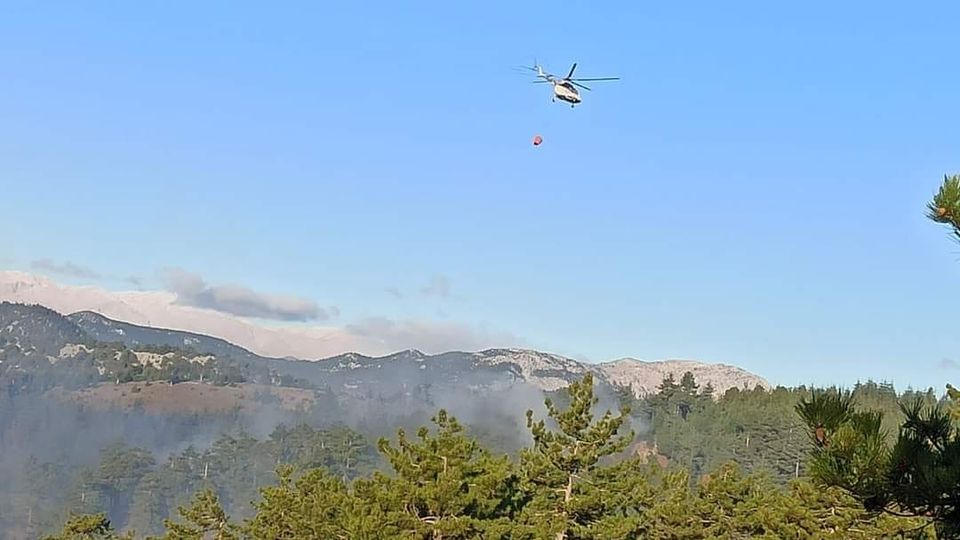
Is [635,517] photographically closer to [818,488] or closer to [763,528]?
[763,528]

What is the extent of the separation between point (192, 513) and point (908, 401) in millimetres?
42606

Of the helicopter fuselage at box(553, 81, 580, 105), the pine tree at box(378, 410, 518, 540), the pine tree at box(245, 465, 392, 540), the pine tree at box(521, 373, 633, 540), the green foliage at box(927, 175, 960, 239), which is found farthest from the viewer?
the pine tree at box(521, 373, 633, 540)

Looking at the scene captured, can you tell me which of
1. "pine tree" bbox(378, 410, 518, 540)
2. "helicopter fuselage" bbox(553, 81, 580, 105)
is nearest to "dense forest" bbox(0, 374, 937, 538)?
"pine tree" bbox(378, 410, 518, 540)

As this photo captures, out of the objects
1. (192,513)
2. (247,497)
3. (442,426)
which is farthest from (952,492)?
(247,497)

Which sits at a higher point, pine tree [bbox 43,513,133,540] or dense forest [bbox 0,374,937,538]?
dense forest [bbox 0,374,937,538]

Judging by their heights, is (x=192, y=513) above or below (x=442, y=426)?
below

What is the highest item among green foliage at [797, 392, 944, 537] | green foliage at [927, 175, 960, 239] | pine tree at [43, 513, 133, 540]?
green foliage at [927, 175, 960, 239]

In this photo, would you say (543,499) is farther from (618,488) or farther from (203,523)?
(203,523)

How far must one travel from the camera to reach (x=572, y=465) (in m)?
39.1

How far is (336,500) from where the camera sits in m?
42.0

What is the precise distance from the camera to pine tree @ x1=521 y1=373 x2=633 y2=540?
37938mm

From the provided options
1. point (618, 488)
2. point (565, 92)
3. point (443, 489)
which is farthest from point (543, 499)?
point (565, 92)

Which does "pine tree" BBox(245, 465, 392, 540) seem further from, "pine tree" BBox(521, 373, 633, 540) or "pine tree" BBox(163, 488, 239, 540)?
"pine tree" BBox(521, 373, 633, 540)

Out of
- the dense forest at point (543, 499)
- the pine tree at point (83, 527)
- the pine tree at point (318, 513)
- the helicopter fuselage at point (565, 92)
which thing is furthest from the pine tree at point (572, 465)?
the pine tree at point (83, 527)
